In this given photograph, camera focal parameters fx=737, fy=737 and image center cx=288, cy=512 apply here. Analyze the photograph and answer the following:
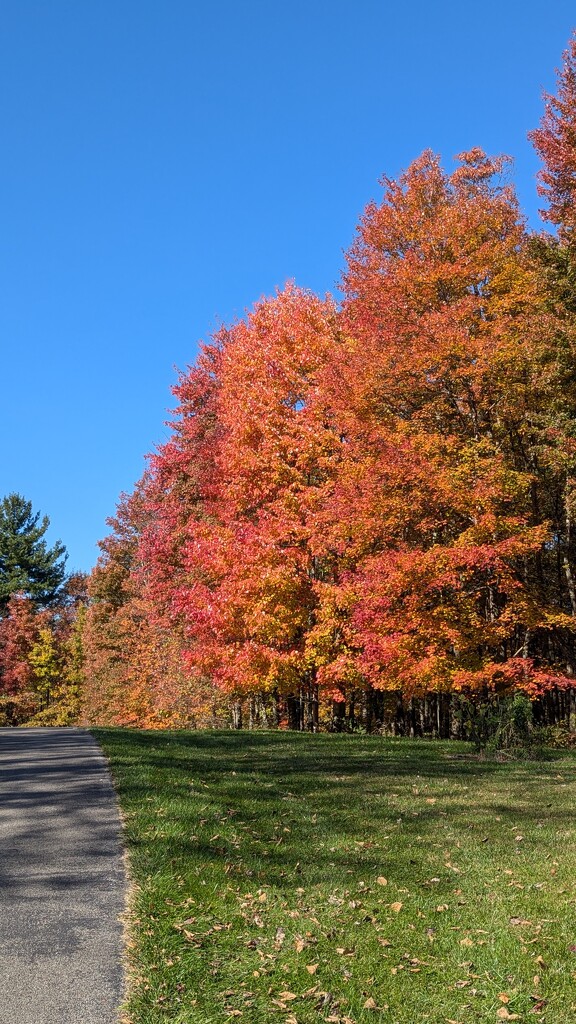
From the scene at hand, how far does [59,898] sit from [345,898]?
245 cm

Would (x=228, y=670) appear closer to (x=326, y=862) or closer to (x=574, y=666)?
(x=574, y=666)

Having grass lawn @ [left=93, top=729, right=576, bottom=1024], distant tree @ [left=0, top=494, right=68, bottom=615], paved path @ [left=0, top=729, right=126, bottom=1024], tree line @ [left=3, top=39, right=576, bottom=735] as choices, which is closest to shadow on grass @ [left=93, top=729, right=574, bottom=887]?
grass lawn @ [left=93, top=729, right=576, bottom=1024]

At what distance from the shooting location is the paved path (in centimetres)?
451

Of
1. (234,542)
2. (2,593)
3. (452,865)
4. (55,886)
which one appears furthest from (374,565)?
(2,593)

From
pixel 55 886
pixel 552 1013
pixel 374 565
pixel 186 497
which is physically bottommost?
pixel 552 1013

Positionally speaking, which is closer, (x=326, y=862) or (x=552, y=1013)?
(x=552, y=1013)

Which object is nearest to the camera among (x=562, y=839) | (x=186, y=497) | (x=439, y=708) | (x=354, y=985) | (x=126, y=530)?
(x=354, y=985)

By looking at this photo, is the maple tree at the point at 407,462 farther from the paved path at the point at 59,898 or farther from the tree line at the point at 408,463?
the paved path at the point at 59,898

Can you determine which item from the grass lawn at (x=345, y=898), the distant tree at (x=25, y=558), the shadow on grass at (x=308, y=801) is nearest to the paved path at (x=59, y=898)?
the grass lawn at (x=345, y=898)

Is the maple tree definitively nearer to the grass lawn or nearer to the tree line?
the tree line

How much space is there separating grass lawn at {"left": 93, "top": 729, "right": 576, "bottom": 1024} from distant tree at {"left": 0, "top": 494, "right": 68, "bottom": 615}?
159ft

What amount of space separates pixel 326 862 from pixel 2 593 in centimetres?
5209

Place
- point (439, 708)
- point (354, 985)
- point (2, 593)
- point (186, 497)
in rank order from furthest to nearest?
point (2, 593) → point (439, 708) → point (186, 497) → point (354, 985)

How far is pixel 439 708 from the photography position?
→ 28.0 metres
